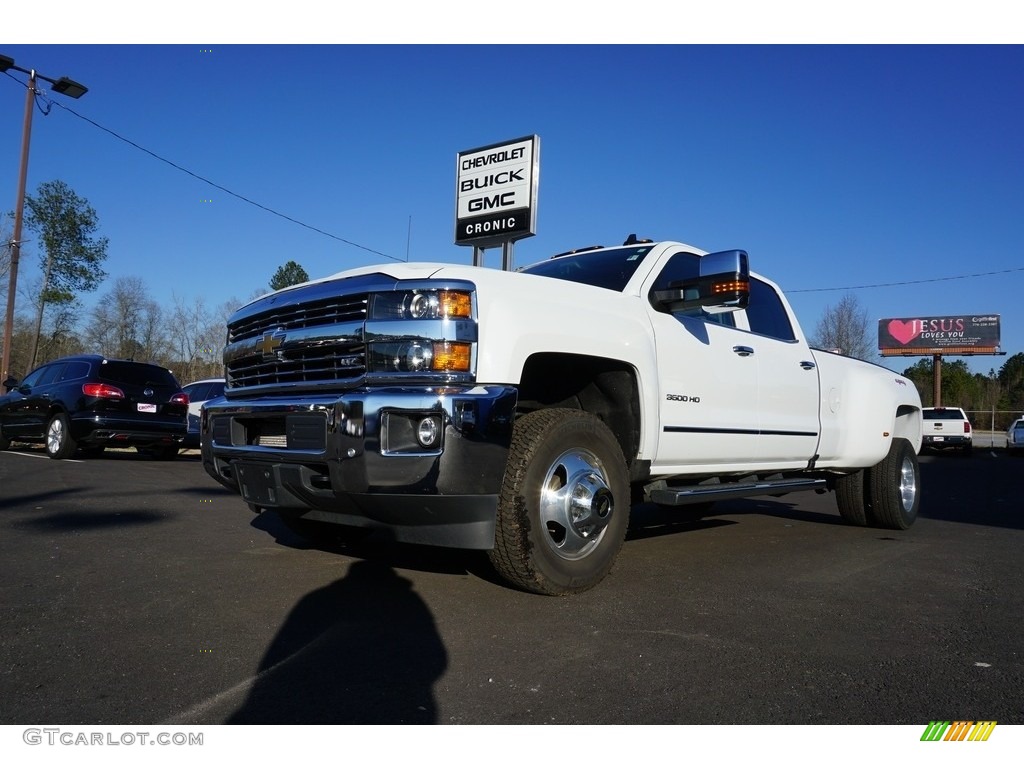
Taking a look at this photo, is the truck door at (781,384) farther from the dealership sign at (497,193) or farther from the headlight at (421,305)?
the dealership sign at (497,193)

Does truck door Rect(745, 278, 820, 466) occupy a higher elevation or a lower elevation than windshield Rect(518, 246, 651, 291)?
lower

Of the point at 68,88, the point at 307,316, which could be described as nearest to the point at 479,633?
the point at 307,316

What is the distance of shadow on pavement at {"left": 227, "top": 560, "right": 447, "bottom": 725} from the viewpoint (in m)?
2.39

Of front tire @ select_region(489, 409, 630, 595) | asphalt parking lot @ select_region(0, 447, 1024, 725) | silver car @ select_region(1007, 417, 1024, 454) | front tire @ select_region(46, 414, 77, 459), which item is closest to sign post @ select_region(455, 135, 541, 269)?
asphalt parking lot @ select_region(0, 447, 1024, 725)

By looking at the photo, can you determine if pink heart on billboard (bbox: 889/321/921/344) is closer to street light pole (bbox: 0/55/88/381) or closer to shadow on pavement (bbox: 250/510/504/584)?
street light pole (bbox: 0/55/88/381)

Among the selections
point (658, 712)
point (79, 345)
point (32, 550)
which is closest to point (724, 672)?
point (658, 712)

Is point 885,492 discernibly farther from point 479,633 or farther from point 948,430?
point 948,430

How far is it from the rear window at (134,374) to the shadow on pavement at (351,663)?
966 cm

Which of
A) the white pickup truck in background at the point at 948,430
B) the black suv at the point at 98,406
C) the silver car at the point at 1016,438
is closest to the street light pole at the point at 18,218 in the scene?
the black suv at the point at 98,406

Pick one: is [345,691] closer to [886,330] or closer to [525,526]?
[525,526]

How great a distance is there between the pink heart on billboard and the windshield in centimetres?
5380

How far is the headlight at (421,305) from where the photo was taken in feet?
11.1

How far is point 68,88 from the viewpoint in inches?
779

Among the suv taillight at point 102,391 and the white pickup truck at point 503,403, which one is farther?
the suv taillight at point 102,391
